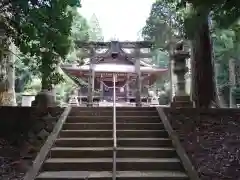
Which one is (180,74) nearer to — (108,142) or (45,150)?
(108,142)

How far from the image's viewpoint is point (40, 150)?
17.6 feet

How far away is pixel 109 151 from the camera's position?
5.39 meters

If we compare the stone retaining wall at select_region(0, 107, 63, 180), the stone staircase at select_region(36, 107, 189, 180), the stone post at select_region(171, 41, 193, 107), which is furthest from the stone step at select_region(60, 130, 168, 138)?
the stone post at select_region(171, 41, 193, 107)

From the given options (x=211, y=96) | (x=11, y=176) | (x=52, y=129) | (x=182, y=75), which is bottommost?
(x=11, y=176)

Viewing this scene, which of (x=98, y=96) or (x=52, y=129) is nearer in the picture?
(x=52, y=129)

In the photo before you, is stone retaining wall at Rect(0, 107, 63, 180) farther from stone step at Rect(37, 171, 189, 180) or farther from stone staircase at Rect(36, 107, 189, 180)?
stone step at Rect(37, 171, 189, 180)

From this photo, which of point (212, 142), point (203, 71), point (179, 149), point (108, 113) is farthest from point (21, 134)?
point (203, 71)

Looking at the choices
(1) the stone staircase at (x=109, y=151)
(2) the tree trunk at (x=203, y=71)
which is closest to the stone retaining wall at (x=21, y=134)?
(1) the stone staircase at (x=109, y=151)

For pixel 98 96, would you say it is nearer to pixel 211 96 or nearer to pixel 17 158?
pixel 211 96

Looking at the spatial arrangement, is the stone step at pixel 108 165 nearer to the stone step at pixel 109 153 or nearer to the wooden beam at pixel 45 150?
the wooden beam at pixel 45 150

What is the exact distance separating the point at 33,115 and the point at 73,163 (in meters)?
2.05

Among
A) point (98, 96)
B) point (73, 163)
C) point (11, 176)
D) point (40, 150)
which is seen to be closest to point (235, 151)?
point (73, 163)

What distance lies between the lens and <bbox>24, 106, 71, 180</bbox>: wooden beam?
4.68 metres

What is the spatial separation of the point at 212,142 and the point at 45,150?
2.99 meters
